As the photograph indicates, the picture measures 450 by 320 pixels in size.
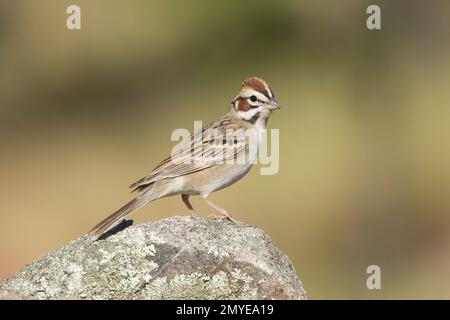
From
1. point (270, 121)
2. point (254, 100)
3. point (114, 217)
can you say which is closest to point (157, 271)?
point (114, 217)

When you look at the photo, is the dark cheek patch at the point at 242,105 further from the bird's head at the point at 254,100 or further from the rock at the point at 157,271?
the rock at the point at 157,271

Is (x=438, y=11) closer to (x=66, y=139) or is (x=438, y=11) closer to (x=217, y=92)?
(x=217, y=92)

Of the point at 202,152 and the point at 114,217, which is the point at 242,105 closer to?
the point at 202,152

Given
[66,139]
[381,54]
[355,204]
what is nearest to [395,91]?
[381,54]

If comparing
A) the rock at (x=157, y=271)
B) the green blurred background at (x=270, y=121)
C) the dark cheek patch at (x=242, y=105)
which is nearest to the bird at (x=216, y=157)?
the dark cheek patch at (x=242, y=105)

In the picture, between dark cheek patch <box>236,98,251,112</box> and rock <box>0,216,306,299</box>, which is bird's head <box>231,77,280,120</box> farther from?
rock <box>0,216,306,299</box>
